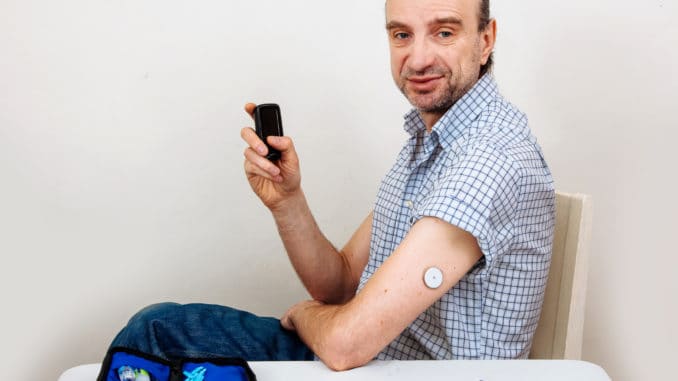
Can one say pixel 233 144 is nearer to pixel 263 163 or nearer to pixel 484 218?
pixel 263 163

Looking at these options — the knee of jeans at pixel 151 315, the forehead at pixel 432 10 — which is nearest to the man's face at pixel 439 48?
the forehead at pixel 432 10

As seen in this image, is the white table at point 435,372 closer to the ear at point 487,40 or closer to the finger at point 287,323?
the finger at point 287,323

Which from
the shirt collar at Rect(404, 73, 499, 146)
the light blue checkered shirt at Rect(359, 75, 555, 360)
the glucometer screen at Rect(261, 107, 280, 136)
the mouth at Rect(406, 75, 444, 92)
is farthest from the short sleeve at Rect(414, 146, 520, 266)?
the glucometer screen at Rect(261, 107, 280, 136)

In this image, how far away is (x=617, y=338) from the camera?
5.20 ft

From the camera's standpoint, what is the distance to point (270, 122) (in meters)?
1.26

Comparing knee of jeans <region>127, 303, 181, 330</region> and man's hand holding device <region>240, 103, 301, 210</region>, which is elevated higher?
man's hand holding device <region>240, 103, 301, 210</region>

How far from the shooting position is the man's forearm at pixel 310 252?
151 centimetres

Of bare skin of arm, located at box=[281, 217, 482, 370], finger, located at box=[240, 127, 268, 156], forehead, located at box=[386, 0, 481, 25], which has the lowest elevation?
bare skin of arm, located at box=[281, 217, 482, 370]

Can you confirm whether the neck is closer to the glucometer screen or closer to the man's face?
the man's face

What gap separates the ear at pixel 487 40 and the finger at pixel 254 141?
1.62 ft

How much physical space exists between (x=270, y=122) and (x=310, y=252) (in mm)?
411

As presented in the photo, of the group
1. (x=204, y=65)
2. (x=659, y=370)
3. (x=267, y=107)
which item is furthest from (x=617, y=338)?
(x=204, y=65)

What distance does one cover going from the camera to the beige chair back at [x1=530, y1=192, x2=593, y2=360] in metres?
1.24

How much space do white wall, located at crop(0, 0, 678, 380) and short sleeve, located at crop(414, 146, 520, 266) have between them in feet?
1.90
